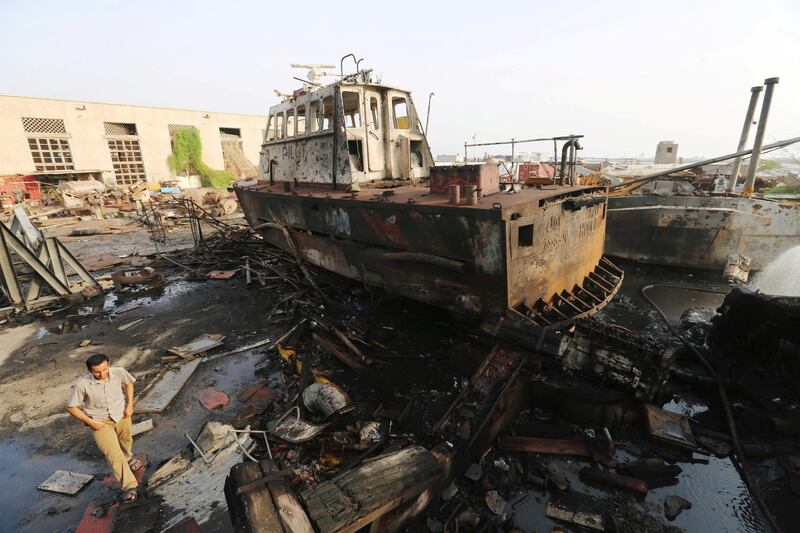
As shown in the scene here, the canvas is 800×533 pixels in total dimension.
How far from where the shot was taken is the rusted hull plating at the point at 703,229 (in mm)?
8484

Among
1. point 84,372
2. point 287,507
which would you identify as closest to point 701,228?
point 287,507

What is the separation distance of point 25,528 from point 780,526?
622 centimetres

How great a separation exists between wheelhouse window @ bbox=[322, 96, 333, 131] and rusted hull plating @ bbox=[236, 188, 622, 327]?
5.56 ft

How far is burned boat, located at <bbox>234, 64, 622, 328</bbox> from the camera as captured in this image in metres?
4.05

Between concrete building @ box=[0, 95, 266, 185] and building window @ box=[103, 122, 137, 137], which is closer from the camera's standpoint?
concrete building @ box=[0, 95, 266, 185]

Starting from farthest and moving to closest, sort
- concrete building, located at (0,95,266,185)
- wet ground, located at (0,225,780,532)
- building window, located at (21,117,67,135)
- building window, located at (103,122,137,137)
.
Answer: building window, located at (103,122,137,137), building window, located at (21,117,67,135), concrete building, located at (0,95,266,185), wet ground, located at (0,225,780,532)

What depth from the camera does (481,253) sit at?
4004 millimetres

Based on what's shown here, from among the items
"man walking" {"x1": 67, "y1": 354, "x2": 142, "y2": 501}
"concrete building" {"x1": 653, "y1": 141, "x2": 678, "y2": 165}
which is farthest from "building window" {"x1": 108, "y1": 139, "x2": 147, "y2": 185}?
"concrete building" {"x1": 653, "y1": 141, "x2": 678, "y2": 165}

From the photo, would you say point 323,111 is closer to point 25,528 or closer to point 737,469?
point 25,528

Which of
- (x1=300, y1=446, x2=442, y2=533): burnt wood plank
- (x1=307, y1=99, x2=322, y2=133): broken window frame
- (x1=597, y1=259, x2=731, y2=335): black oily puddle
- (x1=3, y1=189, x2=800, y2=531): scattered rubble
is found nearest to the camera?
(x1=300, y1=446, x2=442, y2=533): burnt wood plank

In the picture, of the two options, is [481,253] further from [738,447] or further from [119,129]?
[119,129]

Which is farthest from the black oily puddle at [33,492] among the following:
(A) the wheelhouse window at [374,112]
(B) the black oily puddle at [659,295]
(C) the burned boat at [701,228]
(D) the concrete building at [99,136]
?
(D) the concrete building at [99,136]

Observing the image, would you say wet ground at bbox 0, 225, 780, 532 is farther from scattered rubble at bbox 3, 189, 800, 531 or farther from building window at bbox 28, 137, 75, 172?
building window at bbox 28, 137, 75, 172

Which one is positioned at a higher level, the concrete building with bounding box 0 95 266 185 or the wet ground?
the concrete building with bounding box 0 95 266 185
